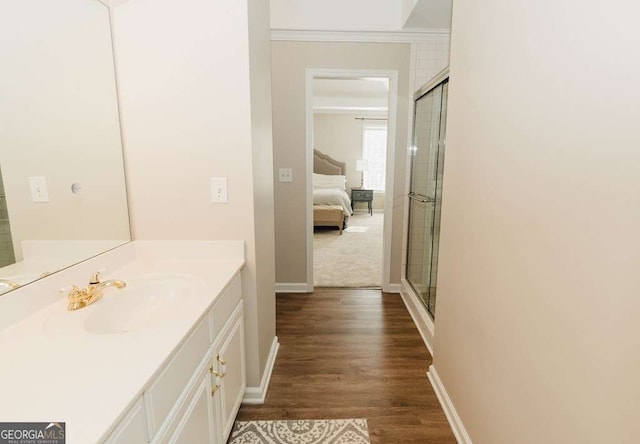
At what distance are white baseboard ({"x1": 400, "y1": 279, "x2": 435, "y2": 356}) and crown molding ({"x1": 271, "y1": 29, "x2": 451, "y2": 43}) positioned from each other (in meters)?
2.37

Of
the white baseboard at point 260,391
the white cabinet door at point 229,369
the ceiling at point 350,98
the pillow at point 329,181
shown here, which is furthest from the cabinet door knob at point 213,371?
the pillow at point 329,181

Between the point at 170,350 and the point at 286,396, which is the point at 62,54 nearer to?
the point at 170,350

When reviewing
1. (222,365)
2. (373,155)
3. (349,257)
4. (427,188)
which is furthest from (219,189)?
(373,155)

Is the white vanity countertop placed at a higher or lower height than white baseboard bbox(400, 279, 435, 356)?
higher

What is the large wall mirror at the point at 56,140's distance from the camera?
44.2 inches

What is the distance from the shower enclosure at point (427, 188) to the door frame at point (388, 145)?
20cm

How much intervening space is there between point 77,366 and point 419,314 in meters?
2.53

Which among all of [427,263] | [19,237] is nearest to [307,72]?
[427,263]

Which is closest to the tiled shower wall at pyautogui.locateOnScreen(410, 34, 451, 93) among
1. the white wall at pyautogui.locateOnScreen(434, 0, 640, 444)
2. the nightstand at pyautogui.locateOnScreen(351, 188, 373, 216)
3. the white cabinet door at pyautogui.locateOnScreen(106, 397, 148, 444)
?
the white wall at pyautogui.locateOnScreen(434, 0, 640, 444)

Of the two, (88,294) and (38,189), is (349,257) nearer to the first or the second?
(88,294)

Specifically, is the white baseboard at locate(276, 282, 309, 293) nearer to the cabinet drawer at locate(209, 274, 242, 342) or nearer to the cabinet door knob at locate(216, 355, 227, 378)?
the cabinet drawer at locate(209, 274, 242, 342)

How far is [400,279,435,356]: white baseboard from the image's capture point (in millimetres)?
2573

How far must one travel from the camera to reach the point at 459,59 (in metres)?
1.78

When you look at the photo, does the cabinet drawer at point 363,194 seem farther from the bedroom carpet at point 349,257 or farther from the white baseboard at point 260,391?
the white baseboard at point 260,391
